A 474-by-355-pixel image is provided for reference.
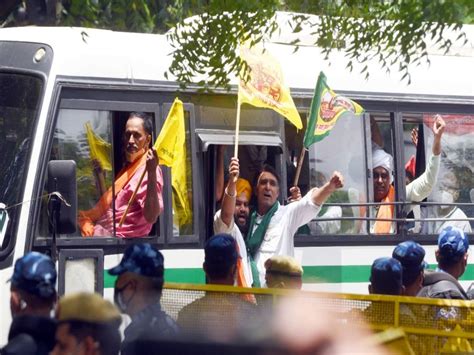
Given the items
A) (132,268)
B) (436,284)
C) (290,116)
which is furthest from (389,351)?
(290,116)

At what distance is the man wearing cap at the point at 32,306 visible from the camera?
5.02m

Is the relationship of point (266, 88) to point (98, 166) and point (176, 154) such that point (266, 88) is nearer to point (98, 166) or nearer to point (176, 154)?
point (176, 154)

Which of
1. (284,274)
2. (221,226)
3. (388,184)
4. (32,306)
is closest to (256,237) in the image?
(221,226)

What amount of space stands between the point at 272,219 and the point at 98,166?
142cm

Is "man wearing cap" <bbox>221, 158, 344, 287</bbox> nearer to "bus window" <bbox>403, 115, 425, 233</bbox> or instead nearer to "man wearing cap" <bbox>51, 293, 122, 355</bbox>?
"bus window" <bbox>403, 115, 425, 233</bbox>

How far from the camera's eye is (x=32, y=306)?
219 inches

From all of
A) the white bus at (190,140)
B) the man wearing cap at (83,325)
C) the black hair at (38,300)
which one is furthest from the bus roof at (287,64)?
the man wearing cap at (83,325)

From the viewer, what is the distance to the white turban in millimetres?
11000

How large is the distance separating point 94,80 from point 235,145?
119cm

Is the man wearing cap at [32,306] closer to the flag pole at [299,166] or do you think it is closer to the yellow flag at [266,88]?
the yellow flag at [266,88]

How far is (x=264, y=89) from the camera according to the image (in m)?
10.2

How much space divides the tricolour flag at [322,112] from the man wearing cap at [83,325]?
19.0ft

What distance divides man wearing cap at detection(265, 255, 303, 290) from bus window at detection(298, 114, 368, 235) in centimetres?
284

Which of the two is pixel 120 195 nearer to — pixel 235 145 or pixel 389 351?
pixel 235 145
